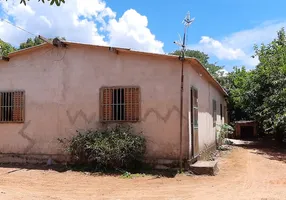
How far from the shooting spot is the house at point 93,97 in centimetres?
970

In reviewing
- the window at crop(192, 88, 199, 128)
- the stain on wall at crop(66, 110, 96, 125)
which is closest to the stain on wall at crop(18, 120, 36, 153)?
the stain on wall at crop(66, 110, 96, 125)

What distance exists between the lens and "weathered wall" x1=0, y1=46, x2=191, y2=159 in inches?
383

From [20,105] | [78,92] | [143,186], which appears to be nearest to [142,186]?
[143,186]

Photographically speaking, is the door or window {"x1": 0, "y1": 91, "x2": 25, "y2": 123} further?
window {"x1": 0, "y1": 91, "x2": 25, "y2": 123}

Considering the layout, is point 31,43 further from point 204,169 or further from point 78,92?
point 204,169

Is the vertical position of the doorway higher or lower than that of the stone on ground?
higher

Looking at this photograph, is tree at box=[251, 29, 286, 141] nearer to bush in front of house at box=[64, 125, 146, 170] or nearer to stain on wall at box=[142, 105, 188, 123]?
stain on wall at box=[142, 105, 188, 123]

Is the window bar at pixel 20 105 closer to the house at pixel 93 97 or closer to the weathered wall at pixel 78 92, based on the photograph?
the house at pixel 93 97

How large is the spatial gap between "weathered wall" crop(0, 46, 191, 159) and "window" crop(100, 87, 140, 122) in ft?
0.60

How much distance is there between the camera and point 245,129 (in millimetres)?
25781

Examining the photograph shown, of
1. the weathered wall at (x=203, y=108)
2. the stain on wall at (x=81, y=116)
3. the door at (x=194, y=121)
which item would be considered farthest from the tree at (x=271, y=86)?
the stain on wall at (x=81, y=116)

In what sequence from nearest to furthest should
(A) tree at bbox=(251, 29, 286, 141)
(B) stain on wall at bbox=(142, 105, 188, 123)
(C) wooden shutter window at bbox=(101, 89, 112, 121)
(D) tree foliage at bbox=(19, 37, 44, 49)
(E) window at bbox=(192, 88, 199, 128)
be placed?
(B) stain on wall at bbox=(142, 105, 188, 123), (C) wooden shutter window at bbox=(101, 89, 112, 121), (E) window at bbox=(192, 88, 199, 128), (A) tree at bbox=(251, 29, 286, 141), (D) tree foliage at bbox=(19, 37, 44, 49)

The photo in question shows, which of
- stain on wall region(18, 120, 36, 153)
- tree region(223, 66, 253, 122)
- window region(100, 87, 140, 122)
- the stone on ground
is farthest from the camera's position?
tree region(223, 66, 253, 122)

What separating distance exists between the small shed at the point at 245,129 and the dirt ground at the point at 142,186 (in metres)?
15.6
